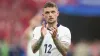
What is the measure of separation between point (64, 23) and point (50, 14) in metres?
1.32

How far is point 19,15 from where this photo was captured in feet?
11.6

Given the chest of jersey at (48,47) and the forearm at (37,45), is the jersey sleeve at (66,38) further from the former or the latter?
the forearm at (37,45)

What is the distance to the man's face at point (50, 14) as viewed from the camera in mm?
1979

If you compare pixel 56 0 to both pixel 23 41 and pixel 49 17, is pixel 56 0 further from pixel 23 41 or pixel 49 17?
pixel 49 17

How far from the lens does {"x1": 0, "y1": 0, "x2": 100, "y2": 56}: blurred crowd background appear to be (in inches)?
129

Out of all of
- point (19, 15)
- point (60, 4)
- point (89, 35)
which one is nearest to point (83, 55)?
point (89, 35)

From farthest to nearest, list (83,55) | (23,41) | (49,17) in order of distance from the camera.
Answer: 1. (23,41)
2. (83,55)
3. (49,17)

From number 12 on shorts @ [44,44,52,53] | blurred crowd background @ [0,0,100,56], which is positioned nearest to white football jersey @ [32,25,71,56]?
number 12 on shorts @ [44,44,52,53]

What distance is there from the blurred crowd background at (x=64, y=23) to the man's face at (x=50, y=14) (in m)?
1.23

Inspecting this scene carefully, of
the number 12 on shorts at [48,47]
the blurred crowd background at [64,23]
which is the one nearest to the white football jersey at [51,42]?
the number 12 on shorts at [48,47]

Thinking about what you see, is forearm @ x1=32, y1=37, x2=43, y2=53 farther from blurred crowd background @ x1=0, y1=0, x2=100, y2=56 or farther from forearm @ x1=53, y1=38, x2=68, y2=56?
blurred crowd background @ x1=0, y1=0, x2=100, y2=56

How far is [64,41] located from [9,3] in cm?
164

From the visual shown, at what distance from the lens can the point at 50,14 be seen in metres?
1.99

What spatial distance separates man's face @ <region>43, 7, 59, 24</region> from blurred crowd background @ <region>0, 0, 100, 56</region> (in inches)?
48.4
